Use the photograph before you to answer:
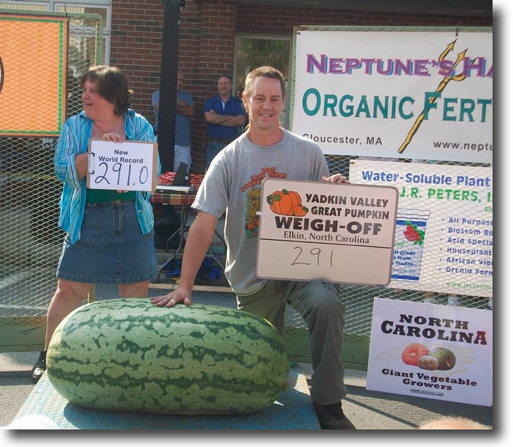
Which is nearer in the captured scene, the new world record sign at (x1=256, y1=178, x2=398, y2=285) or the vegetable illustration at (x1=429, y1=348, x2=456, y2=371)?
the new world record sign at (x1=256, y1=178, x2=398, y2=285)

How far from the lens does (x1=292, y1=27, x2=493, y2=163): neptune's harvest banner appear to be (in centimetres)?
491

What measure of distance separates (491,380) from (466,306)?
52 centimetres

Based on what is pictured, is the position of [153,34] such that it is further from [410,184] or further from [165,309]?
[165,309]

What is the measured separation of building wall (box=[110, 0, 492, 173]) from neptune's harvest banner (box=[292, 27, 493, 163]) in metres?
7.41

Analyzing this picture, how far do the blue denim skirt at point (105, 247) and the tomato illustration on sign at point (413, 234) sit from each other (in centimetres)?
173

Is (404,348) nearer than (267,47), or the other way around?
(404,348)

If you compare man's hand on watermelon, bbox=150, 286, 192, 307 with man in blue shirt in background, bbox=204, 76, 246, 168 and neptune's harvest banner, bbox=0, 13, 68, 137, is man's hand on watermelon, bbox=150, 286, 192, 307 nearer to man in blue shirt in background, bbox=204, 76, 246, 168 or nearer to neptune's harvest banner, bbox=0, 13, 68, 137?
neptune's harvest banner, bbox=0, 13, 68, 137

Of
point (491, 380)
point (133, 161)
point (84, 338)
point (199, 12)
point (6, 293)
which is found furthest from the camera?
point (199, 12)

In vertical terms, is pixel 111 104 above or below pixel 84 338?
above

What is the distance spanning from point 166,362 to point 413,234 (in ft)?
6.95

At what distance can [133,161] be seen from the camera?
4.66 meters

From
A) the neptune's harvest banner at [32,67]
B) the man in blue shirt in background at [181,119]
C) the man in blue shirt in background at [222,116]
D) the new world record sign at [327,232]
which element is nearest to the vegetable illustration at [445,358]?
the new world record sign at [327,232]

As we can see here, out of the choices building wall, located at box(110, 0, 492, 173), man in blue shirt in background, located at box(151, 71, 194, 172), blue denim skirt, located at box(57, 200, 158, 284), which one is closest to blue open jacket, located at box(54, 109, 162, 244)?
blue denim skirt, located at box(57, 200, 158, 284)

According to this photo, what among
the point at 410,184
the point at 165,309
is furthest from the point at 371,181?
the point at 165,309
